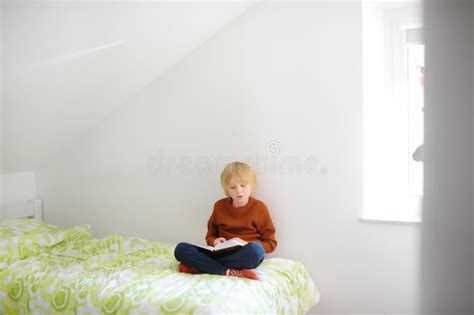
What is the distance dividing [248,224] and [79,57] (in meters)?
1.20

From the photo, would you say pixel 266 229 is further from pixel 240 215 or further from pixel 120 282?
pixel 120 282

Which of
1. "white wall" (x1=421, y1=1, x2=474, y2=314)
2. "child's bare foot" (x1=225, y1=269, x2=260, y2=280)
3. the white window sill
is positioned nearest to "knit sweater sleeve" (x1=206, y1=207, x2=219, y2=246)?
"child's bare foot" (x1=225, y1=269, x2=260, y2=280)

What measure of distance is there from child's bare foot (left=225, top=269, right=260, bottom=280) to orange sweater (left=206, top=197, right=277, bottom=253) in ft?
1.06

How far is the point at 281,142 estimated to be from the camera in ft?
8.69

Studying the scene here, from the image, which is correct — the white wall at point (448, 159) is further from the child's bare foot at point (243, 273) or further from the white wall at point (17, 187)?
the white wall at point (17, 187)

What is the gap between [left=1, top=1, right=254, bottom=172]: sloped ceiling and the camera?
83.7 inches

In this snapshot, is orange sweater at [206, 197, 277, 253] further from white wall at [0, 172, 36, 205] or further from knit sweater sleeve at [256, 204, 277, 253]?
white wall at [0, 172, 36, 205]

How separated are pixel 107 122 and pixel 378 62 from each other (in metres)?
1.71

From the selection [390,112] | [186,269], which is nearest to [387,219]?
[390,112]

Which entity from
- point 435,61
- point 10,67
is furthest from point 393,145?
point 435,61

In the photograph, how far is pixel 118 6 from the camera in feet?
7.26

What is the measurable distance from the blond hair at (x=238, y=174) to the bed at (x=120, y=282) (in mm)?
433

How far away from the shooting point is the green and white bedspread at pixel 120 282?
6.30ft

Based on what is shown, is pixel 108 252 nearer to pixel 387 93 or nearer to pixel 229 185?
pixel 229 185
